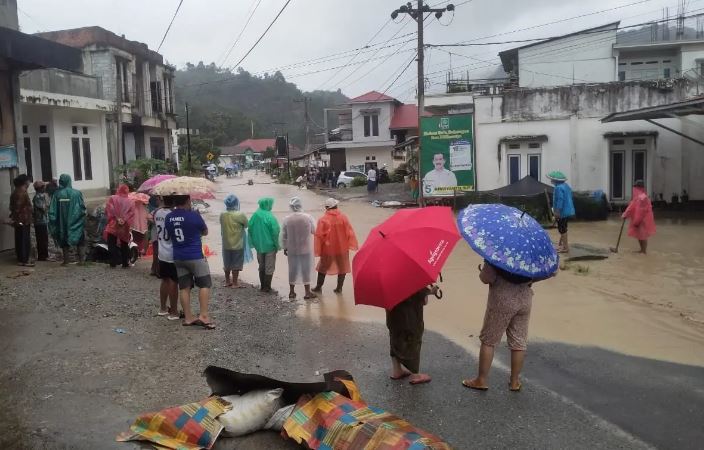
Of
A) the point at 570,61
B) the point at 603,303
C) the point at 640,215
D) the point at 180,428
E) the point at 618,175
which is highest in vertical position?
the point at 570,61

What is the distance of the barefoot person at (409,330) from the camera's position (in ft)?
17.4

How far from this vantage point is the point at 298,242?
9062 mm

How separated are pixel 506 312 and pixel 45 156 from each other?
19150mm

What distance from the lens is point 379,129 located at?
153 ft

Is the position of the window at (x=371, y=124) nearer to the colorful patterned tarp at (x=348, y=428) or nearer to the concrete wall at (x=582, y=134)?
the concrete wall at (x=582, y=134)

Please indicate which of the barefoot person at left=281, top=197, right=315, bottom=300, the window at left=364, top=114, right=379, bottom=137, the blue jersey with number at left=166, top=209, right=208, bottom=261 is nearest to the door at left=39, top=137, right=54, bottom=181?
the barefoot person at left=281, top=197, right=315, bottom=300

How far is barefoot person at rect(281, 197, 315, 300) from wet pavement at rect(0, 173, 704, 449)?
1.48ft

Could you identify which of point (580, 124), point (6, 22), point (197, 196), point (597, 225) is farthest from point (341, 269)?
point (580, 124)

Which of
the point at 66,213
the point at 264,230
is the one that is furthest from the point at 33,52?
the point at 264,230

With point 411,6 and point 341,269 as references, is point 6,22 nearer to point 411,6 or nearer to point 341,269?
point 341,269

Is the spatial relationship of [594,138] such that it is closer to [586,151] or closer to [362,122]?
[586,151]

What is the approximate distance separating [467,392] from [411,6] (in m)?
20.8

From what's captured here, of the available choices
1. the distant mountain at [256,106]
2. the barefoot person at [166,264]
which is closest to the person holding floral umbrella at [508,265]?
the barefoot person at [166,264]

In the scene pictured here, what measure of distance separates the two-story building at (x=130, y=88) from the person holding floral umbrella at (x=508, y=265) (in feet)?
67.2
